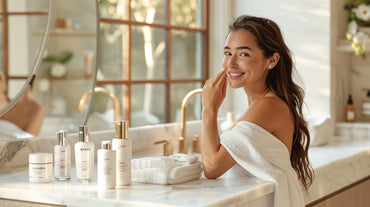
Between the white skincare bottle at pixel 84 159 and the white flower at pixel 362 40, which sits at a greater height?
the white flower at pixel 362 40

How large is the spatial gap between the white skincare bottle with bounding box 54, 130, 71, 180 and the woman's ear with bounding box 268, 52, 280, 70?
0.74 metres

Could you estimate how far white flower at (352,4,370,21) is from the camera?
353cm

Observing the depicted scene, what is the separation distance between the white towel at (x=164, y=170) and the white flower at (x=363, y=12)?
208 cm

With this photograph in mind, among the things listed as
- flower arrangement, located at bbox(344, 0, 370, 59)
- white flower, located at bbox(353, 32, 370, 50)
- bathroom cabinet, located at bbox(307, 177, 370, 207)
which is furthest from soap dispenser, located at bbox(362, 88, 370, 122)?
bathroom cabinet, located at bbox(307, 177, 370, 207)

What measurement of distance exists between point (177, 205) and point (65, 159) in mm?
533

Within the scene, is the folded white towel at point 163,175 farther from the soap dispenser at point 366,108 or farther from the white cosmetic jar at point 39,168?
the soap dispenser at point 366,108

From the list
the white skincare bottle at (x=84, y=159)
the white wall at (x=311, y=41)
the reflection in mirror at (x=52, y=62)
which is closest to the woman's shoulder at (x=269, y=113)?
→ the white skincare bottle at (x=84, y=159)

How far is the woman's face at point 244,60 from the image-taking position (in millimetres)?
1976

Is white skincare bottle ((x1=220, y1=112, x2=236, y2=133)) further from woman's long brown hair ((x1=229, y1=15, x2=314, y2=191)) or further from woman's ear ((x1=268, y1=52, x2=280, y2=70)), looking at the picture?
woman's ear ((x1=268, y1=52, x2=280, y2=70))

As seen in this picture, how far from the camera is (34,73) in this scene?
2285 mm

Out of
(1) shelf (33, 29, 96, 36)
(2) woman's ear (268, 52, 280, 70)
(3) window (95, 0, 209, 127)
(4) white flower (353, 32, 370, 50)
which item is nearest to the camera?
(2) woman's ear (268, 52, 280, 70)

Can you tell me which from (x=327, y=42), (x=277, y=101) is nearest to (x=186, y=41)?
(x=327, y=42)

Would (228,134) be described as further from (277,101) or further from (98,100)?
(98,100)

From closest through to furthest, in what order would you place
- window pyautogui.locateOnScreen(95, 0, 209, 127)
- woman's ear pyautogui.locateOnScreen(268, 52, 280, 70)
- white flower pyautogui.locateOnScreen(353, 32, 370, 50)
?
woman's ear pyautogui.locateOnScreen(268, 52, 280, 70), window pyautogui.locateOnScreen(95, 0, 209, 127), white flower pyautogui.locateOnScreen(353, 32, 370, 50)
